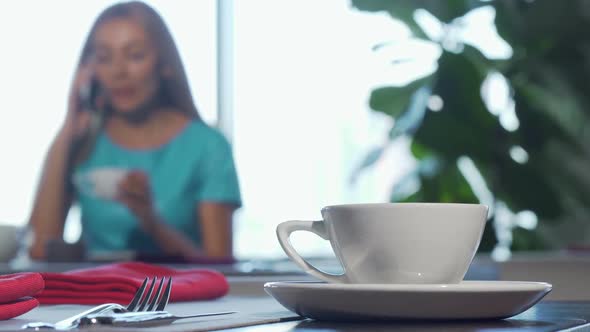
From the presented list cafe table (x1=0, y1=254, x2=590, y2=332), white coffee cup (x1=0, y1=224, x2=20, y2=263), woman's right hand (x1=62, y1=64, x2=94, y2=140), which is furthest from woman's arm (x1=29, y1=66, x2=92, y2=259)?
cafe table (x1=0, y1=254, x2=590, y2=332)

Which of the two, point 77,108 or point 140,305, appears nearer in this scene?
point 140,305

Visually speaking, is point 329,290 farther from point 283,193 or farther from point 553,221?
point 283,193

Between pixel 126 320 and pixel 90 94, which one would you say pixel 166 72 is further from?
pixel 126 320

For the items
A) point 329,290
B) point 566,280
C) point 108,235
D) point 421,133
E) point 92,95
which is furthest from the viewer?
point 92,95

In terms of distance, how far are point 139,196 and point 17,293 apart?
228cm

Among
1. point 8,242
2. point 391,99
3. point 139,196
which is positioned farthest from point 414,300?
point 139,196

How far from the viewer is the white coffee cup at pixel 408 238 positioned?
515mm

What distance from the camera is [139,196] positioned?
274 cm

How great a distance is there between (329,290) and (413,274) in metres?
0.09

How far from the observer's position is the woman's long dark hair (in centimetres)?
301

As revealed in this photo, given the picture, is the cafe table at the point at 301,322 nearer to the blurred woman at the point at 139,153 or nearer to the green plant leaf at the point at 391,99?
the green plant leaf at the point at 391,99

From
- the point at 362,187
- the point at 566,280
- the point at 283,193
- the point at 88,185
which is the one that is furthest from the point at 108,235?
the point at 566,280

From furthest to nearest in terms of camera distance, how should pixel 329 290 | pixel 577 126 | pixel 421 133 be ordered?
1. pixel 577 126
2. pixel 421 133
3. pixel 329 290

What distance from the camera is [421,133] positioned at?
98.0 inches
